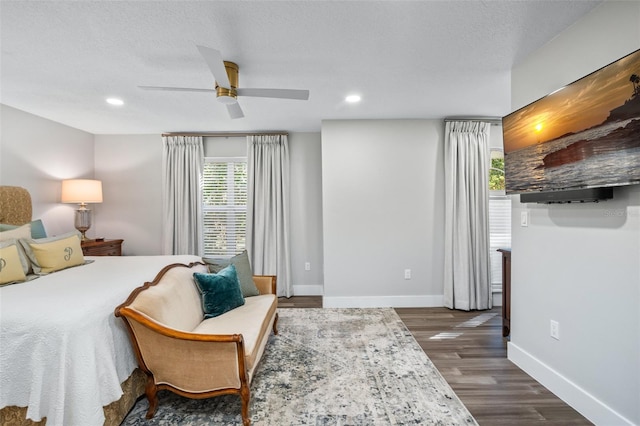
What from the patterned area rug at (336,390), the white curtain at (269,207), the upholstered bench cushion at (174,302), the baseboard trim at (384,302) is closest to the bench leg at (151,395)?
the patterned area rug at (336,390)

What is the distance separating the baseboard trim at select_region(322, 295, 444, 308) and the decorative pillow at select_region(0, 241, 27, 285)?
2.91 metres

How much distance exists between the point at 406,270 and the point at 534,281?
68.9 inches

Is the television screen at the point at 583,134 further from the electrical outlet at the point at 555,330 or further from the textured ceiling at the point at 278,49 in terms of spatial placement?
the electrical outlet at the point at 555,330

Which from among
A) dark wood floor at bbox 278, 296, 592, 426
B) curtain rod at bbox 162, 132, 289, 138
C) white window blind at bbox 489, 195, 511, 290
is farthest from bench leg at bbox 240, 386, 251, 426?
white window blind at bbox 489, 195, 511, 290

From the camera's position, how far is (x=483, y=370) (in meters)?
2.47

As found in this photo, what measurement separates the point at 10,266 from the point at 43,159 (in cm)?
233

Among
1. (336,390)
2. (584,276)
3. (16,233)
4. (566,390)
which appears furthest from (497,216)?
(16,233)

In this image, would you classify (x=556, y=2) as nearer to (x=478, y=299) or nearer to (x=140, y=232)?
(x=478, y=299)

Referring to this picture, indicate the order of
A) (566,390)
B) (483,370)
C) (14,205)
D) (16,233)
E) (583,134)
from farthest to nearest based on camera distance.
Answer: (14,205) → (16,233) → (483,370) → (566,390) → (583,134)

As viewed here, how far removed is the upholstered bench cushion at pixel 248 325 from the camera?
2027mm

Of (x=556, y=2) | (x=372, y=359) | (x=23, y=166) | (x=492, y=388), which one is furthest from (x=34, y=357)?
(x=556, y=2)

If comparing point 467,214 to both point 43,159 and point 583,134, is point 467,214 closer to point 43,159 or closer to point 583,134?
point 583,134

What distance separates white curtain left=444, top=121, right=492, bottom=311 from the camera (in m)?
3.85

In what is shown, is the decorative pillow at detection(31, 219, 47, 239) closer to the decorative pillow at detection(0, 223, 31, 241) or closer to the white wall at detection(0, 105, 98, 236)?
the decorative pillow at detection(0, 223, 31, 241)
